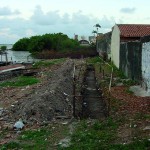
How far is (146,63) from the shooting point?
1806 centimetres

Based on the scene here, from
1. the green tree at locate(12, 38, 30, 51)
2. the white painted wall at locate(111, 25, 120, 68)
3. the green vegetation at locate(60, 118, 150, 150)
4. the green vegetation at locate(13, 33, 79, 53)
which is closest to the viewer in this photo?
the green vegetation at locate(60, 118, 150, 150)

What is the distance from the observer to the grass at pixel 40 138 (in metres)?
8.94

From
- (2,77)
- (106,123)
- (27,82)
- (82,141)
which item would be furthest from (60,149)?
(2,77)

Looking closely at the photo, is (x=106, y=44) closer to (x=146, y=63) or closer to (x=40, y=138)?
(x=146, y=63)

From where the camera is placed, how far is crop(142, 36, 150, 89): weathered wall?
1745cm

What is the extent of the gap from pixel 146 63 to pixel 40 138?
31.9 ft

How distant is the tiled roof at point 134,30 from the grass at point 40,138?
82.0 feet

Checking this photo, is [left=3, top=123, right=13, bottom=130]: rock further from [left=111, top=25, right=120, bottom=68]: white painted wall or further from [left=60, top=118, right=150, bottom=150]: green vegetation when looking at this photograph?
[left=111, top=25, right=120, bottom=68]: white painted wall

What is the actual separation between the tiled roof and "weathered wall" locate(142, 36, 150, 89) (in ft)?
52.0

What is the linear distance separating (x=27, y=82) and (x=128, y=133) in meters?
14.9

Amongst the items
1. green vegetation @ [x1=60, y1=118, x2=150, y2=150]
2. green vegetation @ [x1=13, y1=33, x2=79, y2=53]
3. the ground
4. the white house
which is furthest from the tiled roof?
green vegetation @ [x1=13, y1=33, x2=79, y2=53]

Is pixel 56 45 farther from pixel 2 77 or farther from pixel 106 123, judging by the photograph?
pixel 106 123

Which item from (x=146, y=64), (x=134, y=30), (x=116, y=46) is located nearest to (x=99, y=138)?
(x=146, y=64)

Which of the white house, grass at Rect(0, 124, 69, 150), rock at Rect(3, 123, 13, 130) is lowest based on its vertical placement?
rock at Rect(3, 123, 13, 130)
